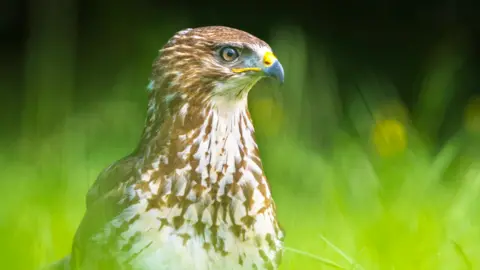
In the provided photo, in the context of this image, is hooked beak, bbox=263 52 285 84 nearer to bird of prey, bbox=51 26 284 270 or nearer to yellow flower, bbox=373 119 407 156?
bird of prey, bbox=51 26 284 270

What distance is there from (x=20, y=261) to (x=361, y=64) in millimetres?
3909

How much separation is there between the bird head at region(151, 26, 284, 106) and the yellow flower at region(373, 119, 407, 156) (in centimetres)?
82

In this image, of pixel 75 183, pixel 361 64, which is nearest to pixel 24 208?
pixel 75 183

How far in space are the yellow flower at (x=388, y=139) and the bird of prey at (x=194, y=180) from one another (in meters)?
0.76

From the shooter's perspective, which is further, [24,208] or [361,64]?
[361,64]

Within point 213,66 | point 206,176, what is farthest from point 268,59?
point 206,176

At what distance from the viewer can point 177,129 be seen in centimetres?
334

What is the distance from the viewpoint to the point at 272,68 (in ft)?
10.8

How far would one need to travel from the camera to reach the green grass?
3.53 m

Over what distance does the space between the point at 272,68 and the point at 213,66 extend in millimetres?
192

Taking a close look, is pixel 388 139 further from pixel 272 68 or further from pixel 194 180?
pixel 194 180

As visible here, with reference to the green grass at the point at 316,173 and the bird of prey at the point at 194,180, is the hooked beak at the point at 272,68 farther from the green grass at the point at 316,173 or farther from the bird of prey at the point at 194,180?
the green grass at the point at 316,173

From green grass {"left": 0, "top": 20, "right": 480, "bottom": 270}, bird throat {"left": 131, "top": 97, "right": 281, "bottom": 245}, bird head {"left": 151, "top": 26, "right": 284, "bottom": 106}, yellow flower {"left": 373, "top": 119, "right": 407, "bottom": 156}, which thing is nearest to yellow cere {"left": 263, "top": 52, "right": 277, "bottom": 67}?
bird head {"left": 151, "top": 26, "right": 284, "bottom": 106}

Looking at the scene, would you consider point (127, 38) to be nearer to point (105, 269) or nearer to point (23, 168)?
point (23, 168)
